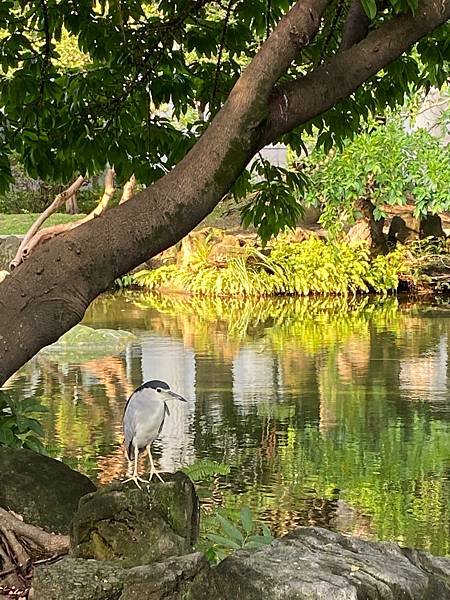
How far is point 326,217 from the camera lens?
12250mm

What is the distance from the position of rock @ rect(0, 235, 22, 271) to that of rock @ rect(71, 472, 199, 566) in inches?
453

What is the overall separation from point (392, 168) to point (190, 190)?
28.8ft

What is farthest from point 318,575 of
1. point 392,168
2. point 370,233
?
point 370,233

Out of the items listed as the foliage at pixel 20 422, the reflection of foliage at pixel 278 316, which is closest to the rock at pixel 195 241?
the reflection of foliage at pixel 278 316

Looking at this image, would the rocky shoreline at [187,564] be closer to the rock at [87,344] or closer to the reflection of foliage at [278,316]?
the rock at [87,344]

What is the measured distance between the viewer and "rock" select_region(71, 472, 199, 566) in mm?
2117

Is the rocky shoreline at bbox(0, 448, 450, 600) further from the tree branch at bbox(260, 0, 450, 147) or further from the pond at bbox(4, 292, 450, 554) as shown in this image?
the pond at bbox(4, 292, 450, 554)

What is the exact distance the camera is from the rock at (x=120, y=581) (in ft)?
6.24

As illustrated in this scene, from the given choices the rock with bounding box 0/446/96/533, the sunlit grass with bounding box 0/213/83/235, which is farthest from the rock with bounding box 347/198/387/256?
the rock with bounding box 0/446/96/533

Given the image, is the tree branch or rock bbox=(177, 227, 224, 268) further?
rock bbox=(177, 227, 224, 268)

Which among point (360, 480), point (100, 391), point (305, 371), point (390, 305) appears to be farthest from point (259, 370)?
point (390, 305)

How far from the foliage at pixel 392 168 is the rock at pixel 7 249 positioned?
13.8 feet

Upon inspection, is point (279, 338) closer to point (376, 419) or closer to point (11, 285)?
point (376, 419)

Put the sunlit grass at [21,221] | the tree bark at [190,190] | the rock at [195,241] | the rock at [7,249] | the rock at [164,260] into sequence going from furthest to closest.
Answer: the sunlit grass at [21,221] < the rock at [164,260] < the rock at [195,241] < the rock at [7,249] < the tree bark at [190,190]
